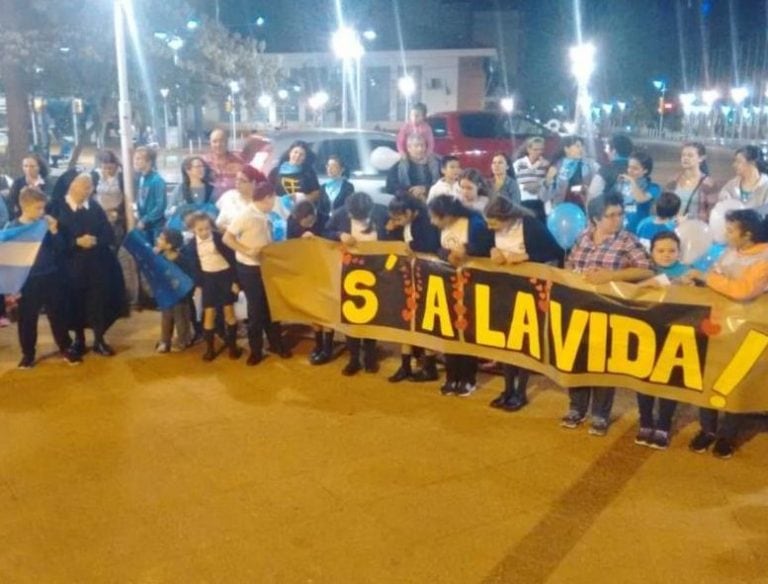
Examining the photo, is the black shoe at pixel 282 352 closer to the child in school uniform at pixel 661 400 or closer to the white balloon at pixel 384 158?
the child in school uniform at pixel 661 400

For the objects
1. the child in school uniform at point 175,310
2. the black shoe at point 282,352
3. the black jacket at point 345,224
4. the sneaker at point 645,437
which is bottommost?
the sneaker at point 645,437

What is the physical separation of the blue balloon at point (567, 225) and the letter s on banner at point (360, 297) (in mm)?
1796

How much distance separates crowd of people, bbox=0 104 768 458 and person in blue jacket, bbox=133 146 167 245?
0.01m

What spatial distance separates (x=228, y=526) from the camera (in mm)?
4578

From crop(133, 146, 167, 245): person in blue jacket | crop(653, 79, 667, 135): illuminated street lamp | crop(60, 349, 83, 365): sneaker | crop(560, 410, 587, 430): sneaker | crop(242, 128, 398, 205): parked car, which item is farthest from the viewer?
crop(653, 79, 667, 135): illuminated street lamp

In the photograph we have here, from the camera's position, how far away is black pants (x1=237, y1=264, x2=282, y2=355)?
721 cm

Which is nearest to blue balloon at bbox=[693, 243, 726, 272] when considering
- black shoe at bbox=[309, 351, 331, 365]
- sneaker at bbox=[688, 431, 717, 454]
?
sneaker at bbox=[688, 431, 717, 454]

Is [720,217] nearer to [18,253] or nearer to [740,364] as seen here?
[740,364]

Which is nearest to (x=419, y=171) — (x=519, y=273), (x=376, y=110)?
(x=519, y=273)

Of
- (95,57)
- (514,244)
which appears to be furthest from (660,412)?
(95,57)

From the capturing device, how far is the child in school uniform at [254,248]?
7.09 metres

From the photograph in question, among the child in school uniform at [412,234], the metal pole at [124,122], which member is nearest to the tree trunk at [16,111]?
the metal pole at [124,122]

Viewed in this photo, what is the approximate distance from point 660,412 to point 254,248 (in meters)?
3.30

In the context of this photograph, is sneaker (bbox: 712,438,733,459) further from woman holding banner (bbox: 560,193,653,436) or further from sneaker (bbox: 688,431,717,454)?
woman holding banner (bbox: 560,193,653,436)
